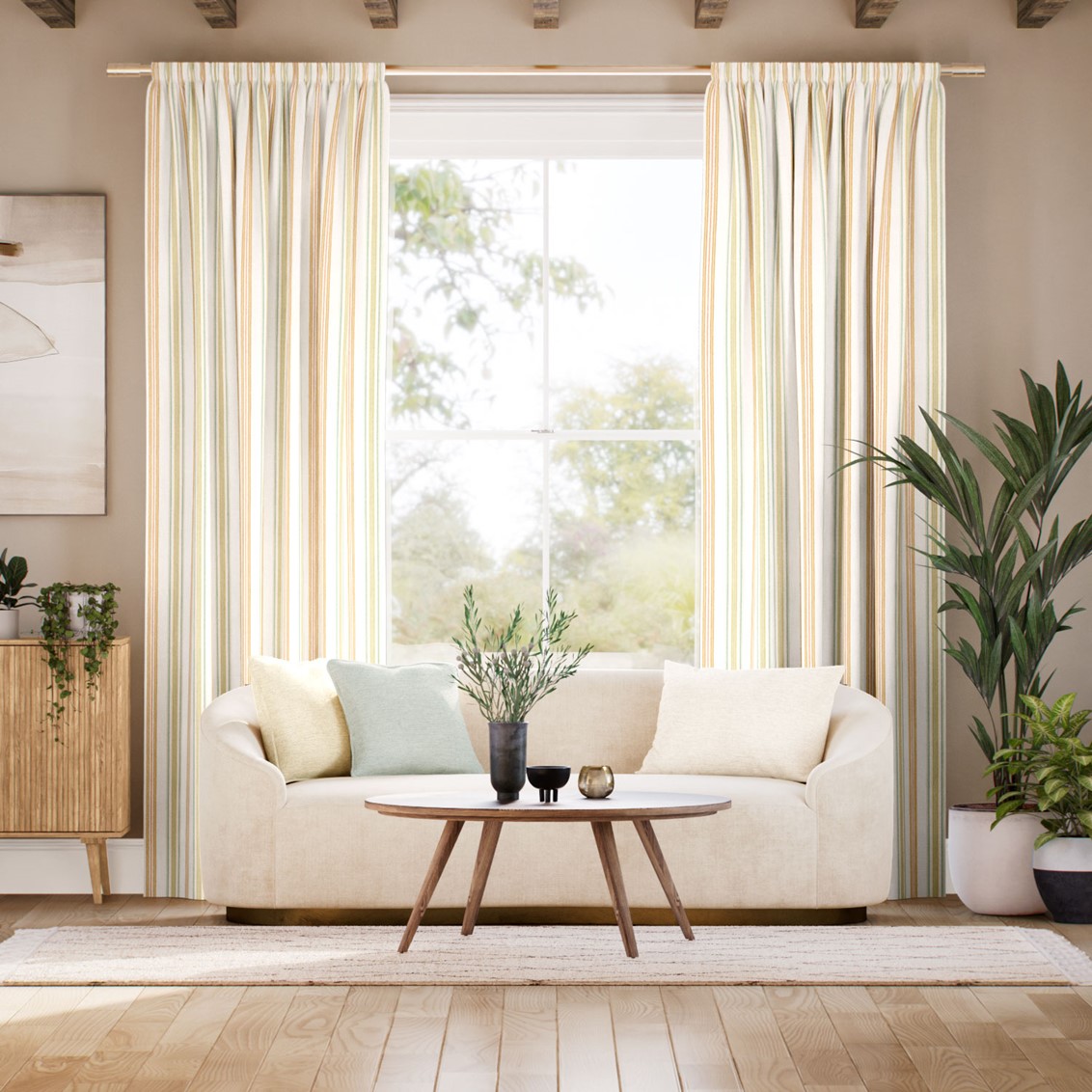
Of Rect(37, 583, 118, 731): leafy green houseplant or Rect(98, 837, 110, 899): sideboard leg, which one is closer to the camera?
Rect(37, 583, 118, 731): leafy green houseplant

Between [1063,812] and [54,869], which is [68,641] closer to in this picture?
[54,869]

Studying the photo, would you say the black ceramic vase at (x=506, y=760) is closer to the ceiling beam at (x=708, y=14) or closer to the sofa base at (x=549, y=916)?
the sofa base at (x=549, y=916)

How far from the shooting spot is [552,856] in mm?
3873

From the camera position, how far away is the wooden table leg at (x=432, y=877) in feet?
11.5

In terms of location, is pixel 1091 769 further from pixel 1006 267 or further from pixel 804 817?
pixel 1006 267

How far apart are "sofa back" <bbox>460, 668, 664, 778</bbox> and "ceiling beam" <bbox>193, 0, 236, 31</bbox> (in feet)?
8.16

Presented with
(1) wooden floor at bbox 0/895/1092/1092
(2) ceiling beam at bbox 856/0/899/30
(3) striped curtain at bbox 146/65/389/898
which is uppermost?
(2) ceiling beam at bbox 856/0/899/30

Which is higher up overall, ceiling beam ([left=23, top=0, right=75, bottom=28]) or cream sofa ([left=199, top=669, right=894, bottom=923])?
A: ceiling beam ([left=23, top=0, right=75, bottom=28])

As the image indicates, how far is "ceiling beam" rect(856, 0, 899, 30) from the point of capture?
180 inches

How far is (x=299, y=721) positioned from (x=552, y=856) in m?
0.91

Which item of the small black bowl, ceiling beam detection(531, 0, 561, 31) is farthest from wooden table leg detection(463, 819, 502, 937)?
ceiling beam detection(531, 0, 561, 31)

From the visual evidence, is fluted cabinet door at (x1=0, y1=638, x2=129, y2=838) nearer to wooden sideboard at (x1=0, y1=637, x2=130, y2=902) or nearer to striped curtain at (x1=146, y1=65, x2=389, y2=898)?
wooden sideboard at (x1=0, y1=637, x2=130, y2=902)

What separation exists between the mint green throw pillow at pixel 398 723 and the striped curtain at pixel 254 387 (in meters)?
0.37

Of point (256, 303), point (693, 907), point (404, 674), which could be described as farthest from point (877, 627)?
point (256, 303)
